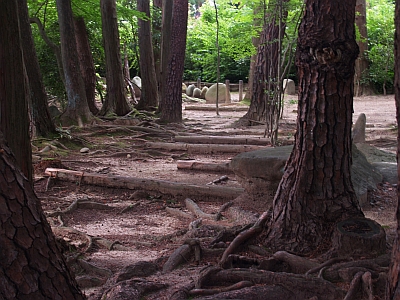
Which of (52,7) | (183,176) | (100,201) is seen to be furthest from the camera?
(52,7)

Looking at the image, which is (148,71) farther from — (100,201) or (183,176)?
(100,201)

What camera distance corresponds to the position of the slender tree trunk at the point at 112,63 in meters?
13.1

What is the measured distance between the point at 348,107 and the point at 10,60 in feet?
9.43

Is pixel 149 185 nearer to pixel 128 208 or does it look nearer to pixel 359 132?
pixel 128 208

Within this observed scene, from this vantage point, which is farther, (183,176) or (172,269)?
(183,176)

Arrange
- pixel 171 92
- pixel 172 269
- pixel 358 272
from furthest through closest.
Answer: pixel 171 92 → pixel 172 269 → pixel 358 272

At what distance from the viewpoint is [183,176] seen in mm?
8180

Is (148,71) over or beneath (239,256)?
over

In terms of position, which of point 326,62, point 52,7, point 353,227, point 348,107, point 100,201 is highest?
point 52,7

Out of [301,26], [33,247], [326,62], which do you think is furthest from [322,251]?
[33,247]

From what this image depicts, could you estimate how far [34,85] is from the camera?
922 centimetres

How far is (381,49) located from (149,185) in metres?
19.5

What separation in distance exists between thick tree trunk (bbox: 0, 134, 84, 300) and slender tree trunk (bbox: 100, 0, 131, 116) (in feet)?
38.5

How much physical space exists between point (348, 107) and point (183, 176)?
4.67 metres
